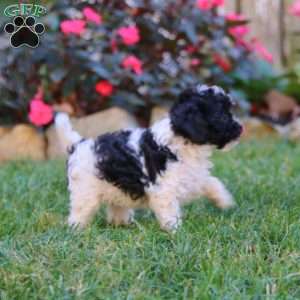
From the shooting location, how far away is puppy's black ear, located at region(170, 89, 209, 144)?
4.13 meters

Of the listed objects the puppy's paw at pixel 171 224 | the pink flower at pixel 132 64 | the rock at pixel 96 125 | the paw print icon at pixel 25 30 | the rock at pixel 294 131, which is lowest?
the rock at pixel 294 131

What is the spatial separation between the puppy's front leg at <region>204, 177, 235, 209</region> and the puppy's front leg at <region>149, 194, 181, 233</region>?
406mm

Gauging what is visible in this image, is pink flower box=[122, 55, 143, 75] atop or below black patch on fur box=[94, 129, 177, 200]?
below

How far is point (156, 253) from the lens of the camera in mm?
3432

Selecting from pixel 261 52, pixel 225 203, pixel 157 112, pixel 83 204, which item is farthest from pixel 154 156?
pixel 261 52

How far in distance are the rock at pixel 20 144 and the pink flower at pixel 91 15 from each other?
136 centimetres

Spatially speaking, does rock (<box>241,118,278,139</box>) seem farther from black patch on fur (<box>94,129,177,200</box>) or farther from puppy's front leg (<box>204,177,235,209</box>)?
black patch on fur (<box>94,129,177,200</box>)

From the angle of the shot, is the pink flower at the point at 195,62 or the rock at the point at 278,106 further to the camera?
the rock at the point at 278,106

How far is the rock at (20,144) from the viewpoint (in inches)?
288

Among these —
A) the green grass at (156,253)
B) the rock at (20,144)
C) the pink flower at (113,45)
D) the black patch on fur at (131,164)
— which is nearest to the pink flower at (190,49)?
the pink flower at (113,45)

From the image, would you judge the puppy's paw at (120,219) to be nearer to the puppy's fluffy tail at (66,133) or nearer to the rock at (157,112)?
the puppy's fluffy tail at (66,133)

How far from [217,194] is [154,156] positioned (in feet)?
1.96

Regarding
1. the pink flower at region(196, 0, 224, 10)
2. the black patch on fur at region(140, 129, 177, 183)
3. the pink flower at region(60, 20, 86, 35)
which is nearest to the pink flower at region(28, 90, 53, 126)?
the pink flower at region(60, 20, 86, 35)

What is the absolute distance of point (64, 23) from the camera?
6.83 metres
